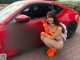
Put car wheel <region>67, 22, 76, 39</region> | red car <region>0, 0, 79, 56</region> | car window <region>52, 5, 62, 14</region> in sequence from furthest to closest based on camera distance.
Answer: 1. car wheel <region>67, 22, 76, 39</region>
2. car window <region>52, 5, 62, 14</region>
3. red car <region>0, 0, 79, 56</region>

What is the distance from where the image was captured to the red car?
13.1ft

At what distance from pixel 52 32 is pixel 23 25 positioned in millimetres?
769

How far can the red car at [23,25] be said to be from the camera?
398 centimetres

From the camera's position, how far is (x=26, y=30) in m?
4.32

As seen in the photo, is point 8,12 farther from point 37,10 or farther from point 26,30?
point 37,10

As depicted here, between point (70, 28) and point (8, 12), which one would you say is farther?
point (70, 28)

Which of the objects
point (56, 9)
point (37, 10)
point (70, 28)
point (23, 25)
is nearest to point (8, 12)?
point (23, 25)

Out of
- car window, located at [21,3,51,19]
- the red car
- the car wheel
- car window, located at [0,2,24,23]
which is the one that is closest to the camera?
the red car

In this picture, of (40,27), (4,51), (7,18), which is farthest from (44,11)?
(4,51)

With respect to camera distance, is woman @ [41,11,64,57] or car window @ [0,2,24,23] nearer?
car window @ [0,2,24,23]

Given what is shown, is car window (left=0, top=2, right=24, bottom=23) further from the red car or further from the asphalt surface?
the asphalt surface

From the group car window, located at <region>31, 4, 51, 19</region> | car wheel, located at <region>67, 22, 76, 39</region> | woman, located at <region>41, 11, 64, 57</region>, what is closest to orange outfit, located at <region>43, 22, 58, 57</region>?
woman, located at <region>41, 11, 64, 57</region>

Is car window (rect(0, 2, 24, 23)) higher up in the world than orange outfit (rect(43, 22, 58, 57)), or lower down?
higher up

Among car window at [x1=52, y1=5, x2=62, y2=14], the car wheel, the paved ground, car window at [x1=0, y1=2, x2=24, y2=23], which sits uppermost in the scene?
car window at [x1=0, y1=2, x2=24, y2=23]
